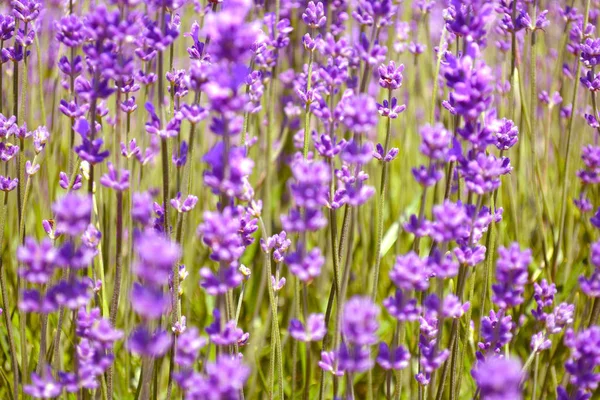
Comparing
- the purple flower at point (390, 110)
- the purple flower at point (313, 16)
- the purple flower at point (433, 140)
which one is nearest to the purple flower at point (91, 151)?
the purple flower at point (433, 140)

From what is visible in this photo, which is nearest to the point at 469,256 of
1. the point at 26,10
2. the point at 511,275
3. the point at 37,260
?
the point at 511,275

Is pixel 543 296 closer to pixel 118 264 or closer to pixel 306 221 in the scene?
pixel 306 221

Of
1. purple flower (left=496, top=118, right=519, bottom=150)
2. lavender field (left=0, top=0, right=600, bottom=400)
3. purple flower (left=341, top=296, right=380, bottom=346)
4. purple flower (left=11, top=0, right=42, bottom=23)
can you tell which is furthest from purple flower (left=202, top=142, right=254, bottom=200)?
purple flower (left=11, top=0, right=42, bottom=23)

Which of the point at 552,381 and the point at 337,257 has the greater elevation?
the point at 337,257

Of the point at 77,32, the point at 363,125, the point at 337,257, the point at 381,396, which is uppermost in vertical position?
the point at 77,32

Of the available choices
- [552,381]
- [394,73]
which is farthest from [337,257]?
[552,381]

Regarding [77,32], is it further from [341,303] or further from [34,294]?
[341,303]

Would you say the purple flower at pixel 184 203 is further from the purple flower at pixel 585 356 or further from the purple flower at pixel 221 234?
the purple flower at pixel 585 356

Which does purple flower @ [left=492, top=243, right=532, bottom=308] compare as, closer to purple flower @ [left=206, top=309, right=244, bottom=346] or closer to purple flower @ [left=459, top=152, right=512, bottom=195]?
purple flower @ [left=459, top=152, right=512, bottom=195]
